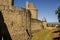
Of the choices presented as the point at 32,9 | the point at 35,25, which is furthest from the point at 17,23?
the point at 32,9

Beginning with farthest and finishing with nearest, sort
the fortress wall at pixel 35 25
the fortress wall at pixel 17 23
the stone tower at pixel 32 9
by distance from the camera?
the stone tower at pixel 32 9
the fortress wall at pixel 35 25
the fortress wall at pixel 17 23

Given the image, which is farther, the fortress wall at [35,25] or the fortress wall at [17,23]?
the fortress wall at [35,25]

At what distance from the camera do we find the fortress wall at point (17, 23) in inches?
870

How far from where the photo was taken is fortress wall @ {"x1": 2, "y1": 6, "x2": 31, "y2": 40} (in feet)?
72.5

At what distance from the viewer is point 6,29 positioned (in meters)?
21.6

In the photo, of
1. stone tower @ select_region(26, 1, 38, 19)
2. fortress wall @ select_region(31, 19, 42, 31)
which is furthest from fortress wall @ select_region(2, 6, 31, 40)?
stone tower @ select_region(26, 1, 38, 19)

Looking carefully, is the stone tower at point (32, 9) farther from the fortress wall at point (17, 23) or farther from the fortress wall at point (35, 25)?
the fortress wall at point (17, 23)

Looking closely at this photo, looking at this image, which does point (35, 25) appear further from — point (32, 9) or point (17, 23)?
point (32, 9)

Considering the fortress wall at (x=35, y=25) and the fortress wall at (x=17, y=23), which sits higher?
the fortress wall at (x=17, y=23)

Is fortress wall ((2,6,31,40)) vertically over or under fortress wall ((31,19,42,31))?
over

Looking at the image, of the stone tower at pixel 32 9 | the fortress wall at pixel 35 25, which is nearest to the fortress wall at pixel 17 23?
the fortress wall at pixel 35 25

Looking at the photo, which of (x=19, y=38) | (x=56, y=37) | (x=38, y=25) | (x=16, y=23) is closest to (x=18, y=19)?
(x=16, y=23)

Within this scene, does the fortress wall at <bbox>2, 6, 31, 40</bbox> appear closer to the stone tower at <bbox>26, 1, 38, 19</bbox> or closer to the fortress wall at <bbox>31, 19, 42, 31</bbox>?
the fortress wall at <bbox>31, 19, 42, 31</bbox>

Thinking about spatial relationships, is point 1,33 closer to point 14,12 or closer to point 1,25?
point 1,25
